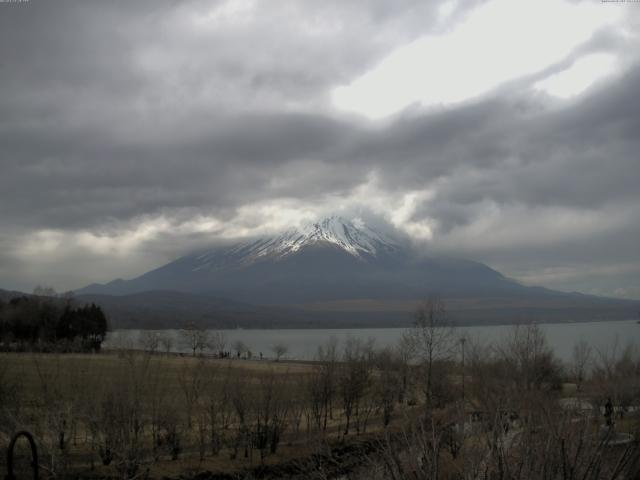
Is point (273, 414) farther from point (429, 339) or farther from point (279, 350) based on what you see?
point (279, 350)

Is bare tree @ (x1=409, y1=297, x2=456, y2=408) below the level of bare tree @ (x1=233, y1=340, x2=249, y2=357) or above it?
above

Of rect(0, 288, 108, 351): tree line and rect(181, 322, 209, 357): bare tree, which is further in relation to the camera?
rect(181, 322, 209, 357): bare tree

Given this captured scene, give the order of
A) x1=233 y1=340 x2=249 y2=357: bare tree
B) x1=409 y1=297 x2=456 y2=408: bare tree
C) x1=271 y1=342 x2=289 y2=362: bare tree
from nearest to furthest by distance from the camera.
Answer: x1=409 y1=297 x2=456 y2=408: bare tree, x1=271 y1=342 x2=289 y2=362: bare tree, x1=233 y1=340 x2=249 y2=357: bare tree

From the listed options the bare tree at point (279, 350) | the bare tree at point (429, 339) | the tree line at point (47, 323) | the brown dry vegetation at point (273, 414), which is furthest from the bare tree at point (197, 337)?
the brown dry vegetation at point (273, 414)

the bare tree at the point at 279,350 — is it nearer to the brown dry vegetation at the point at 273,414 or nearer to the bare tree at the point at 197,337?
the bare tree at the point at 197,337

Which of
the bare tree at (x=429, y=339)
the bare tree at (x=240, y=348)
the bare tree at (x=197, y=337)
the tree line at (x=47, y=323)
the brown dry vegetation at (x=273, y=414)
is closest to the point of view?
the brown dry vegetation at (x=273, y=414)

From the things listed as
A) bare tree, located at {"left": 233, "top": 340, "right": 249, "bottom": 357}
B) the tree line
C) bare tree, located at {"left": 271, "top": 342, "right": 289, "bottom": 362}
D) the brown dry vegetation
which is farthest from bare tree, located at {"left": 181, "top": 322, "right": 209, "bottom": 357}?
the brown dry vegetation

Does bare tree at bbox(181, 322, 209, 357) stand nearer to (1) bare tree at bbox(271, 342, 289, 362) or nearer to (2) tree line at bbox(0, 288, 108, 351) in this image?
(1) bare tree at bbox(271, 342, 289, 362)

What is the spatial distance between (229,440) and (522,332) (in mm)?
33109

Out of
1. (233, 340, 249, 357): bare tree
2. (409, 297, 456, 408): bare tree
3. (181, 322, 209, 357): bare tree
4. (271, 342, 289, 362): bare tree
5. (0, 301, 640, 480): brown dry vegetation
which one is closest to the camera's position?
(0, 301, 640, 480): brown dry vegetation

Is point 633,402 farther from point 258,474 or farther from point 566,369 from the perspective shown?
point 258,474

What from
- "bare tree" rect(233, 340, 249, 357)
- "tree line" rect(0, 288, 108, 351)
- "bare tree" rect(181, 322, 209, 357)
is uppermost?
"tree line" rect(0, 288, 108, 351)

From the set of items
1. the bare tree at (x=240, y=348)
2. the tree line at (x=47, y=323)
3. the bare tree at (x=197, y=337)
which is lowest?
the bare tree at (x=240, y=348)

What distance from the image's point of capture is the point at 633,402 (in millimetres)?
42688
